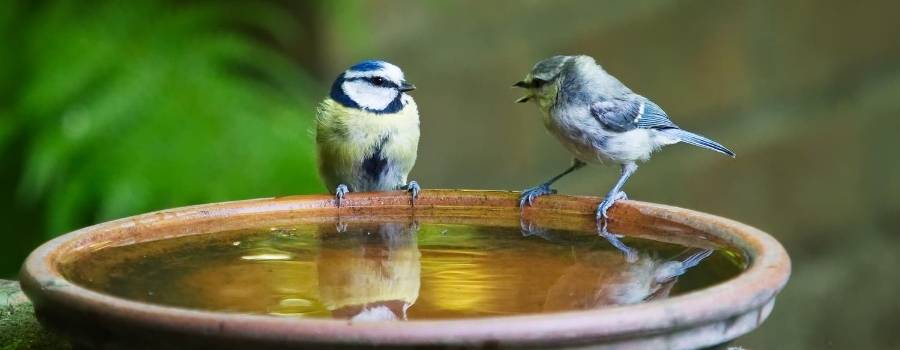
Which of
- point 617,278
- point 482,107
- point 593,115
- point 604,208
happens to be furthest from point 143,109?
point 617,278

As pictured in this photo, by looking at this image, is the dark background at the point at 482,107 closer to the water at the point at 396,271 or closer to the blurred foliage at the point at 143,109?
the blurred foliage at the point at 143,109

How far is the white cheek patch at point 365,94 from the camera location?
11.1ft

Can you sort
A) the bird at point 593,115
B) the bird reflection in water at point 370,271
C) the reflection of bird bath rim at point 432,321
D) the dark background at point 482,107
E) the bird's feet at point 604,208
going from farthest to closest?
the dark background at point 482,107, the bird at point 593,115, the bird's feet at point 604,208, the bird reflection in water at point 370,271, the reflection of bird bath rim at point 432,321

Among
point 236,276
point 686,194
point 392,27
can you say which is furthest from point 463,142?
point 236,276

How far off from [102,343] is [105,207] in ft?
8.14

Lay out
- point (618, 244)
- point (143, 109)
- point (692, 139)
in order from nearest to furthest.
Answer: point (618, 244) < point (692, 139) < point (143, 109)

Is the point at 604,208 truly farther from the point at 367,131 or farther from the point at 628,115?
the point at 367,131

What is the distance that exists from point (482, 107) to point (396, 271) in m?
2.90

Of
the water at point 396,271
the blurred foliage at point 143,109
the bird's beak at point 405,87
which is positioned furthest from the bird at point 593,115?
the blurred foliage at point 143,109

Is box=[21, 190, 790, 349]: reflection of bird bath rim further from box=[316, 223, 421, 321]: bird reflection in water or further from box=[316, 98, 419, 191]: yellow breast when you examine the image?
box=[316, 98, 419, 191]: yellow breast

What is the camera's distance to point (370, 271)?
208cm

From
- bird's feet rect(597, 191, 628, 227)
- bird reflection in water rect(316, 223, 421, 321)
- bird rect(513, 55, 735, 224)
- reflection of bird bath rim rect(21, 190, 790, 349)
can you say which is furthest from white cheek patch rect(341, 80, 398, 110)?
reflection of bird bath rim rect(21, 190, 790, 349)

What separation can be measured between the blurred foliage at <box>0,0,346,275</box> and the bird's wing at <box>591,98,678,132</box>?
1.27 metres

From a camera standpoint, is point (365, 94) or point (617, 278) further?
point (365, 94)
